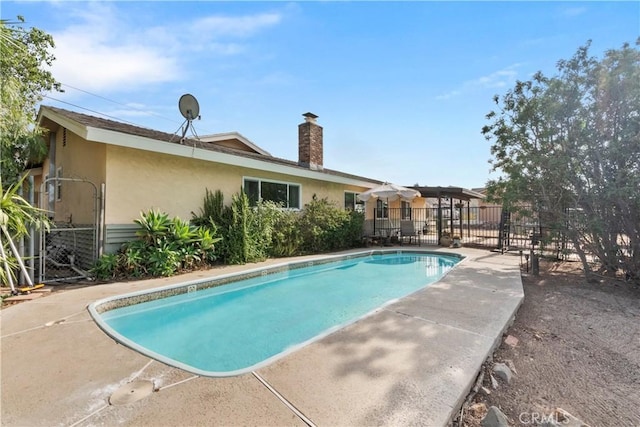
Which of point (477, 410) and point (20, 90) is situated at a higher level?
point (20, 90)

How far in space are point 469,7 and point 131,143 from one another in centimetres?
906

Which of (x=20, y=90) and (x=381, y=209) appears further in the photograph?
(x=381, y=209)

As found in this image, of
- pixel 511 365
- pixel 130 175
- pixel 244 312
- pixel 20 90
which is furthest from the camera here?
pixel 20 90

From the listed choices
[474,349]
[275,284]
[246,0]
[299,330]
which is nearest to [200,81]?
[246,0]

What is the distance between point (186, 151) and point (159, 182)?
1146mm

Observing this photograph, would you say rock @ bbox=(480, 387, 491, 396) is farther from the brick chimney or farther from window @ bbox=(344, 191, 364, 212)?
window @ bbox=(344, 191, 364, 212)

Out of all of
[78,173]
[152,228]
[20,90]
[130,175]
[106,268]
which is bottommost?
[106,268]

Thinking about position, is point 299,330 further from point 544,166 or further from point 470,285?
point 544,166

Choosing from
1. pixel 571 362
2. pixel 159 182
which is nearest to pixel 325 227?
pixel 159 182

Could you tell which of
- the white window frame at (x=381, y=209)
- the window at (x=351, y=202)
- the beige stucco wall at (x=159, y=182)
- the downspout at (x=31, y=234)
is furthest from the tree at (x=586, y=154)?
the downspout at (x=31, y=234)

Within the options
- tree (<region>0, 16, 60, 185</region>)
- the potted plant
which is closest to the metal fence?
the potted plant

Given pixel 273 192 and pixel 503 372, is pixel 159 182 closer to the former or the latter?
pixel 273 192

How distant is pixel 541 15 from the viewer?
23.3 ft

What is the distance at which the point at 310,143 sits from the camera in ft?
46.0
